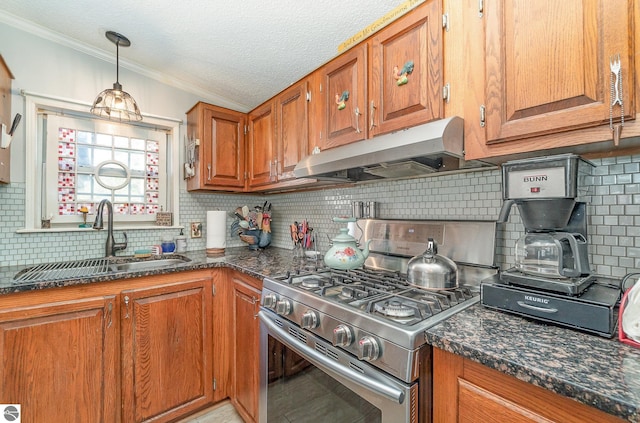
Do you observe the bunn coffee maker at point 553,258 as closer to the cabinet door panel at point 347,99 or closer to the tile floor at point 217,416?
the cabinet door panel at point 347,99

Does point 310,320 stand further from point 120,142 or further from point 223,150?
point 120,142

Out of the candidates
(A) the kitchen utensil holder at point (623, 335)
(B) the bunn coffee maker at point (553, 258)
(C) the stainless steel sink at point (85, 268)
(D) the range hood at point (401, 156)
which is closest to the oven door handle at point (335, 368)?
(B) the bunn coffee maker at point (553, 258)

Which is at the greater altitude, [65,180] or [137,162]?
[137,162]

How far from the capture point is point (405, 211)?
162 centimetres

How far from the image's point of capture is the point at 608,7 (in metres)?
0.74

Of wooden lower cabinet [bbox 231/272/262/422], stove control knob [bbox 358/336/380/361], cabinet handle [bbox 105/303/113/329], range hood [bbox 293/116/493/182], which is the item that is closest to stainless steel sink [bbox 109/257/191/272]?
cabinet handle [bbox 105/303/113/329]

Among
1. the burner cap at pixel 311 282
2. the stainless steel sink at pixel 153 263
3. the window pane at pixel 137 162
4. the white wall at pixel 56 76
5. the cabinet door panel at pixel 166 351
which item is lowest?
the cabinet door panel at pixel 166 351

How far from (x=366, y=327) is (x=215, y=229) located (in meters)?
1.82

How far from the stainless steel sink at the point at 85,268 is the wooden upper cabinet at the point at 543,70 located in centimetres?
184

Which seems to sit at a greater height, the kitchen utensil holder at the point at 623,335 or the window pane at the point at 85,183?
the window pane at the point at 85,183

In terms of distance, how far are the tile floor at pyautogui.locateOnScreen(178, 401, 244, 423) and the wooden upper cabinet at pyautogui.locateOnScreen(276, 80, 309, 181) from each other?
158cm

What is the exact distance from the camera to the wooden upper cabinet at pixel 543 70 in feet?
2.42

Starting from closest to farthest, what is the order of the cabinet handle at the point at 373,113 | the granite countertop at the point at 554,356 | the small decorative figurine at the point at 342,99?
the granite countertop at the point at 554,356, the cabinet handle at the point at 373,113, the small decorative figurine at the point at 342,99

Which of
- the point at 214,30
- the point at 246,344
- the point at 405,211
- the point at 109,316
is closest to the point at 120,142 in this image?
the point at 214,30
